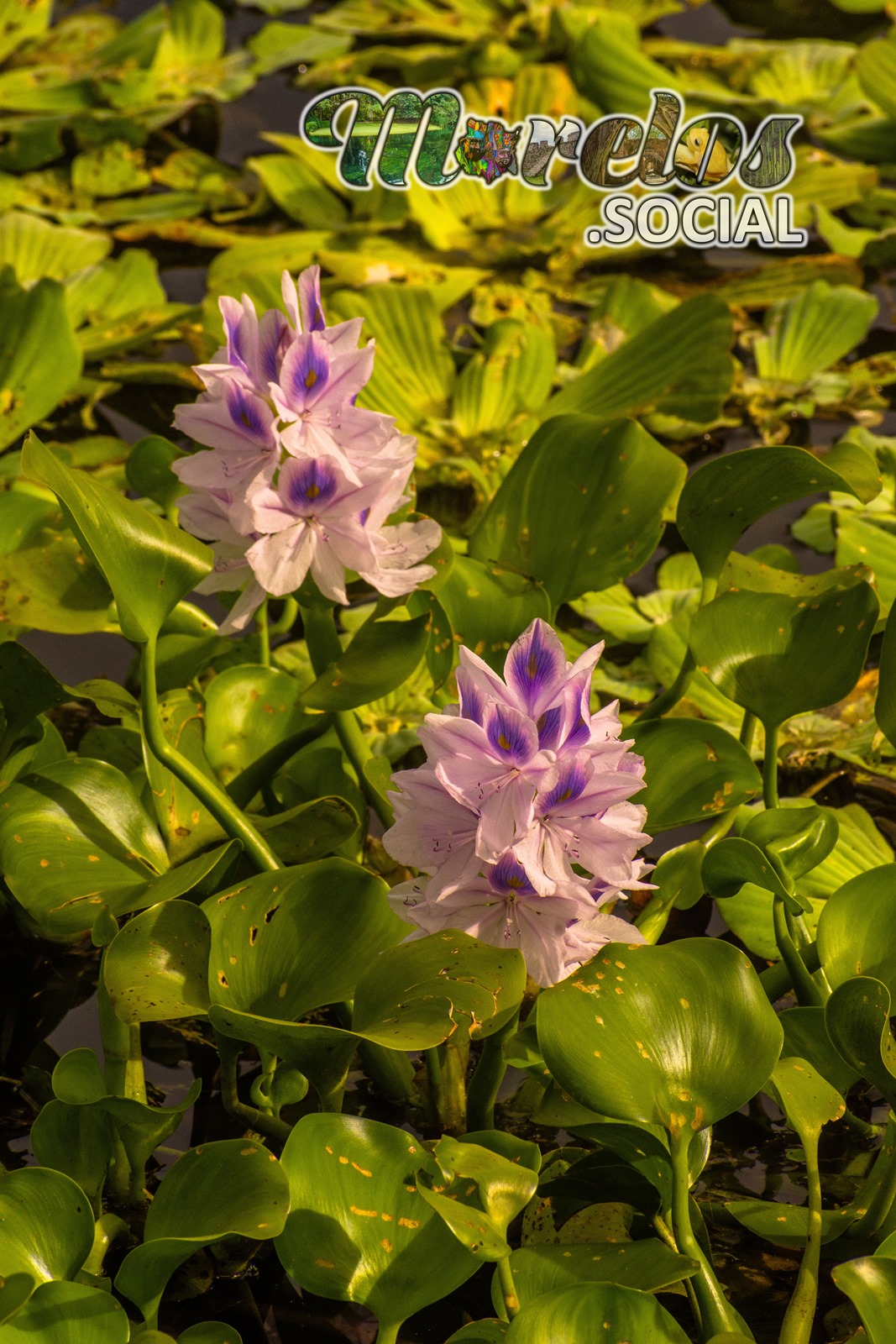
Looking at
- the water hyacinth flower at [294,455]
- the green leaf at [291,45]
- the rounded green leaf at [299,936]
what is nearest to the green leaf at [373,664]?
the water hyacinth flower at [294,455]

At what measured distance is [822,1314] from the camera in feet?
3.14

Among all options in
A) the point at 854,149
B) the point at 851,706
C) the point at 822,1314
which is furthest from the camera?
the point at 854,149

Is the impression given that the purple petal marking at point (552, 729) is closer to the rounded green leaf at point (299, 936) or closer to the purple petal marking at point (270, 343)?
the rounded green leaf at point (299, 936)

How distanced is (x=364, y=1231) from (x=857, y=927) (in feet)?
1.32

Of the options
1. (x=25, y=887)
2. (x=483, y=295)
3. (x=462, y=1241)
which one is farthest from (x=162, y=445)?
(x=483, y=295)

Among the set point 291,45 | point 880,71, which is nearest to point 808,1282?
point 880,71

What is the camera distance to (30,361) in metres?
1.69

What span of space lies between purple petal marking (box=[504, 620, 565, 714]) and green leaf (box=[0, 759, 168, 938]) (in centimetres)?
32

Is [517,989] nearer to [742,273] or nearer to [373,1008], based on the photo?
[373,1008]

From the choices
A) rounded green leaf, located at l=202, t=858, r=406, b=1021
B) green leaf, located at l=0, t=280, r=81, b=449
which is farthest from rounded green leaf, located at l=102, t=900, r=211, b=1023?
green leaf, located at l=0, t=280, r=81, b=449

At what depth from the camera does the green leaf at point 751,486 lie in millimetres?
1056

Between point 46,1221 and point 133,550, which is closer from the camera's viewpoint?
point 46,1221

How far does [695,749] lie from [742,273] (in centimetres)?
134

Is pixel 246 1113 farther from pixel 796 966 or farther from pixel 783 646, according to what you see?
pixel 783 646
